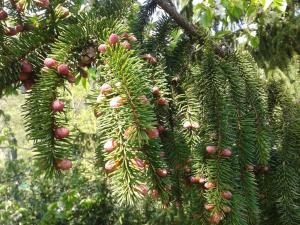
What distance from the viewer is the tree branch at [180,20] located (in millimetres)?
1400

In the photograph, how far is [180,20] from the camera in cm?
140

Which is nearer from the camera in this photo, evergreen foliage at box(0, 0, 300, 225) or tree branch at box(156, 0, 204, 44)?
evergreen foliage at box(0, 0, 300, 225)

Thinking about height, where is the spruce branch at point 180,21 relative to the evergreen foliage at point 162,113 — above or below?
above

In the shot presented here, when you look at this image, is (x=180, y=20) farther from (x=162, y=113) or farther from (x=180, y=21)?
(x=162, y=113)

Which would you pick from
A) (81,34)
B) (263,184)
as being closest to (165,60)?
(81,34)

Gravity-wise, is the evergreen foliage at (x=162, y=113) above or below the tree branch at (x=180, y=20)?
below

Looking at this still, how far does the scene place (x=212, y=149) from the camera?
1041 mm

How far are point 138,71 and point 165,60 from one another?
57 centimetres

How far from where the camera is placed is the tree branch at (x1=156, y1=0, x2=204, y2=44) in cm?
140

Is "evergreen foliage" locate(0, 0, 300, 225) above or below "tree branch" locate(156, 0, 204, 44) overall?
below

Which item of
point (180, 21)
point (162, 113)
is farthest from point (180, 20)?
point (162, 113)

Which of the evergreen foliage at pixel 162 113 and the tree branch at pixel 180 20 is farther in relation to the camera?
the tree branch at pixel 180 20

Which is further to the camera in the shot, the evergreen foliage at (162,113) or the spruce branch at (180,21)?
the spruce branch at (180,21)

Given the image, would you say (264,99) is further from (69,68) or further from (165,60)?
(69,68)
